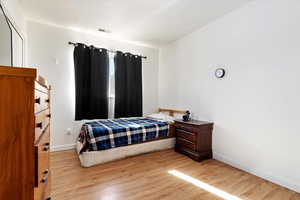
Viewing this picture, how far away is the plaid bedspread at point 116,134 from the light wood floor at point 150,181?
0.33 meters

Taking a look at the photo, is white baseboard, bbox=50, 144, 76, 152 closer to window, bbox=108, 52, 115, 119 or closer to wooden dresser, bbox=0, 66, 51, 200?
window, bbox=108, 52, 115, 119

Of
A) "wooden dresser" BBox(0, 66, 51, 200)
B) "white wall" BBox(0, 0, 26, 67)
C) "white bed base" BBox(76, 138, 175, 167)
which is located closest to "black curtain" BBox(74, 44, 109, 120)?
"white bed base" BBox(76, 138, 175, 167)

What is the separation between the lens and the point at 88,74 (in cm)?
341

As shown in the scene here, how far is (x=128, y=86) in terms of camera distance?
3.92 metres

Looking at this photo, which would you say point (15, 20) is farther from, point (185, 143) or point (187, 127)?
point (185, 143)

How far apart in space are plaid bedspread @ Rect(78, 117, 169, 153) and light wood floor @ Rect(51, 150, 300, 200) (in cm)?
33

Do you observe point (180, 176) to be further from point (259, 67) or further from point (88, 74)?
point (88, 74)

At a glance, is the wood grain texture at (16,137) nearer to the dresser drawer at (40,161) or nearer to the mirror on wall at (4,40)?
the dresser drawer at (40,161)

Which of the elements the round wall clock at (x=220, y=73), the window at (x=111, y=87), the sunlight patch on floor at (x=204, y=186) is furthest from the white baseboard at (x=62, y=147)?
the round wall clock at (x=220, y=73)

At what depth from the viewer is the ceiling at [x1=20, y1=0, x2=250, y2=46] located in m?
2.39

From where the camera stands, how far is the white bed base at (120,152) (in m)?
2.45

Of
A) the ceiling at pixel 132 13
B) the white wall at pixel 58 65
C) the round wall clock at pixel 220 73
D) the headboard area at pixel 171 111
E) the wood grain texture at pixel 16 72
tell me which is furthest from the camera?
the headboard area at pixel 171 111

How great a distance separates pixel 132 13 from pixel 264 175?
10.7 ft

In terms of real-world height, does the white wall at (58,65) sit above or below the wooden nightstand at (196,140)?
above
